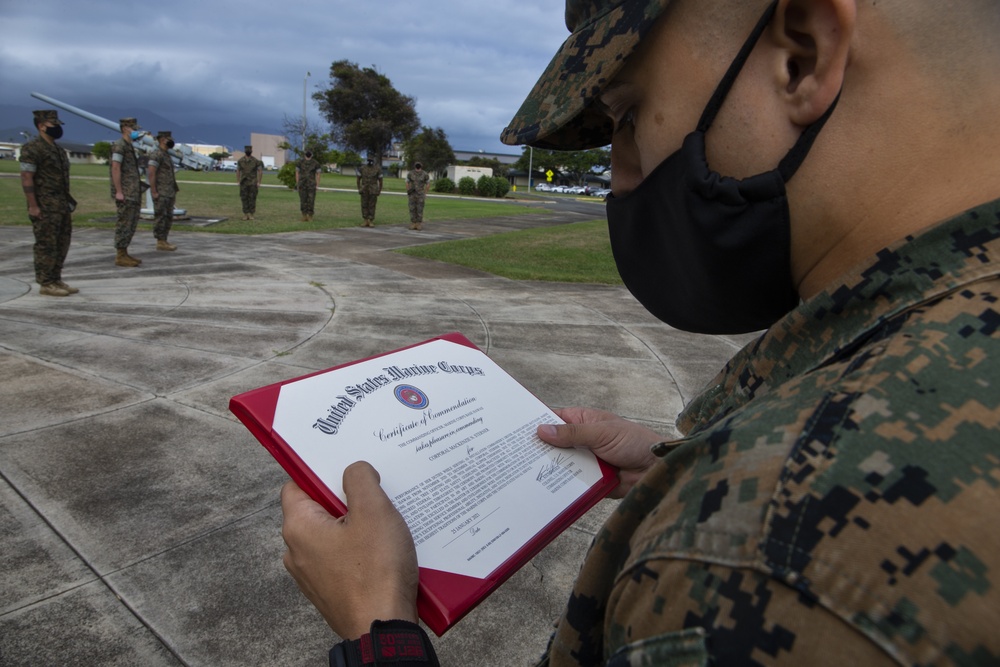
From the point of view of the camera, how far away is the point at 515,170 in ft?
268

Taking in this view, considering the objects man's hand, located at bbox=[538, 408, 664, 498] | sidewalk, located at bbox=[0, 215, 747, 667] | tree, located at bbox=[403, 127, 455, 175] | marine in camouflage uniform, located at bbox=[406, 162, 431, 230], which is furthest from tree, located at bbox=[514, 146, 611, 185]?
man's hand, located at bbox=[538, 408, 664, 498]

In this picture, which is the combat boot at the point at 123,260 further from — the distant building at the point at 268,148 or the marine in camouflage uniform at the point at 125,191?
the distant building at the point at 268,148

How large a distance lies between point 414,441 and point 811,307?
84cm

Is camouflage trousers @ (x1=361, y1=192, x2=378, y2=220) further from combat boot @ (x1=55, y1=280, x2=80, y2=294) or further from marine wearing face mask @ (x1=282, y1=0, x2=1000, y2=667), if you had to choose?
marine wearing face mask @ (x1=282, y1=0, x2=1000, y2=667)

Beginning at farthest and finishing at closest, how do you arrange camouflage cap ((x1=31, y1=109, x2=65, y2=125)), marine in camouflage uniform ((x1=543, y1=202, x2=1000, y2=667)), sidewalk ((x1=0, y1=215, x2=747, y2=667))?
camouflage cap ((x1=31, y1=109, x2=65, y2=125)) < sidewalk ((x1=0, y1=215, x2=747, y2=667)) < marine in camouflage uniform ((x1=543, y1=202, x2=1000, y2=667))

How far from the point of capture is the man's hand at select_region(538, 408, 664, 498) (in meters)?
1.55

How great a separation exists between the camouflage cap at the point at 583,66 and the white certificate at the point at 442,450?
2.05ft

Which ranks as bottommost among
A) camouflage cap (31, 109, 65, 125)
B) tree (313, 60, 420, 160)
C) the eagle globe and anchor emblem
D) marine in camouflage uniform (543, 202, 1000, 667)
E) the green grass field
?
the green grass field

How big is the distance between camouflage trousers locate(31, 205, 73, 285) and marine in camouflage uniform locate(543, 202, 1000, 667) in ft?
25.5

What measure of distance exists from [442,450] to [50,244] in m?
7.22

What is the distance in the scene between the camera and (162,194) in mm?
10422

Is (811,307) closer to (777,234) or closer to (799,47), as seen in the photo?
(777,234)

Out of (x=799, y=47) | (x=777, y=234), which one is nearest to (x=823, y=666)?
(x=777, y=234)

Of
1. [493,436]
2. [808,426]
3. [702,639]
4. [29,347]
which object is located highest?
[808,426]
